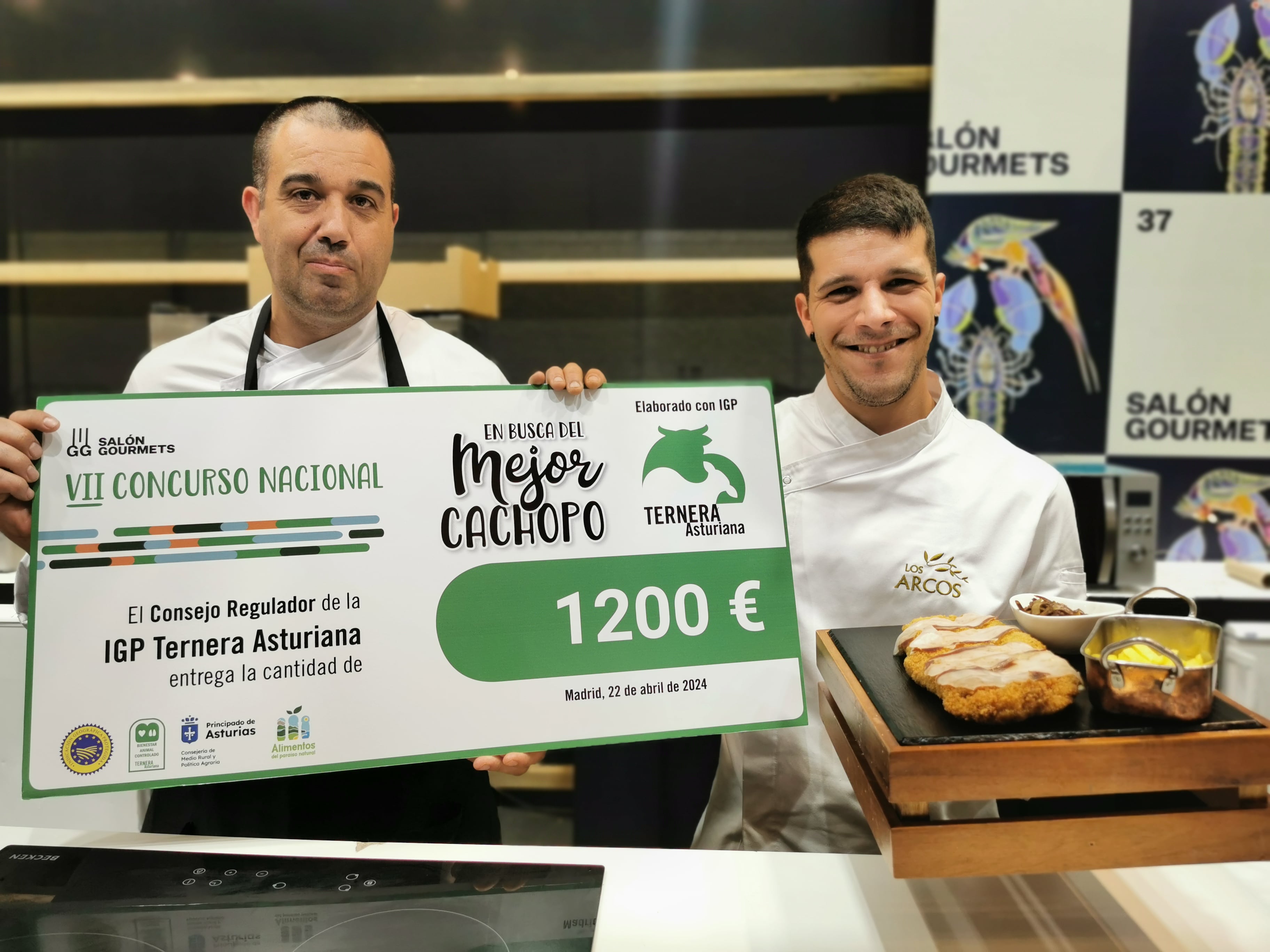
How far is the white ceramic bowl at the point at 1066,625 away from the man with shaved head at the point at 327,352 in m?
0.66

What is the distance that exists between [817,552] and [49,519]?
3.78ft

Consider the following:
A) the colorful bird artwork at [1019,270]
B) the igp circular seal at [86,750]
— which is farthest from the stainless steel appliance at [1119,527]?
the igp circular seal at [86,750]

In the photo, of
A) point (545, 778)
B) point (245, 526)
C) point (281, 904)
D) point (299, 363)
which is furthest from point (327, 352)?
point (545, 778)

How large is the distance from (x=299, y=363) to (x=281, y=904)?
1.00 m

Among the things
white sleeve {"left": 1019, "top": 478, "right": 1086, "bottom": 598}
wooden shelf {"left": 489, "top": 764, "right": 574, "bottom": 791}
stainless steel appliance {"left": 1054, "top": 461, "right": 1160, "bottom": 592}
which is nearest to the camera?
white sleeve {"left": 1019, "top": 478, "right": 1086, "bottom": 598}

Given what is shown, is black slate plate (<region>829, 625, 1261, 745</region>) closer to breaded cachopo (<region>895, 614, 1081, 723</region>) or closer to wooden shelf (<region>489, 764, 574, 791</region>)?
breaded cachopo (<region>895, 614, 1081, 723</region>)

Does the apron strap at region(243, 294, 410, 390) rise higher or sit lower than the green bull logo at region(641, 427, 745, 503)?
higher

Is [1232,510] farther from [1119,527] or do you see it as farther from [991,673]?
[991,673]

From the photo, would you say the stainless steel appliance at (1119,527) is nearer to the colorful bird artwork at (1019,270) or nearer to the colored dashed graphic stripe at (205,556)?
the colorful bird artwork at (1019,270)

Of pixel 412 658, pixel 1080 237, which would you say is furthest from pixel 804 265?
pixel 1080 237

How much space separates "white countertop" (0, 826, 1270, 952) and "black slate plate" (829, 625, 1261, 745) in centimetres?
23

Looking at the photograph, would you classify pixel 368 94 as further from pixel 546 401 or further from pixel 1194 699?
pixel 1194 699

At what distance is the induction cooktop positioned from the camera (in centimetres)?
87

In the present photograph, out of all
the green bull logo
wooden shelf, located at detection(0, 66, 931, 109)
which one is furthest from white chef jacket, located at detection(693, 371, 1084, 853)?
wooden shelf, located at detection(0, 66, 931, 109)
